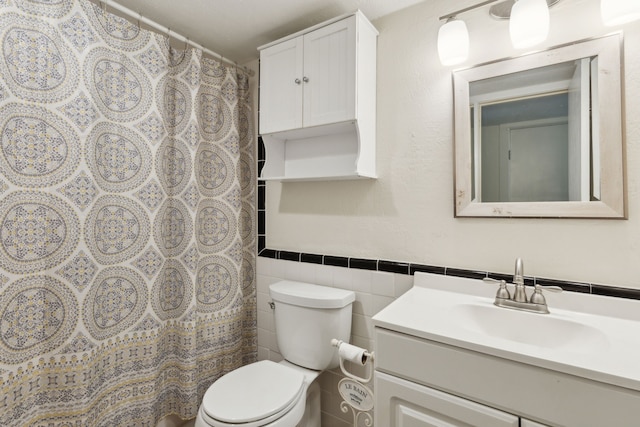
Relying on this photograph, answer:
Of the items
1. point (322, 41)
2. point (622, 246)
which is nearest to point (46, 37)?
point (322, 41)

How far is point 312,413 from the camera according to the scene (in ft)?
4.96

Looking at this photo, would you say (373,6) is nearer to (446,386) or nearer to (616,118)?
(616,118)

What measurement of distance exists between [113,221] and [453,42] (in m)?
1.61

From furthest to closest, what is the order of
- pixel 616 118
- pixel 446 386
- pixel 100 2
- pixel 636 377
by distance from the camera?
pixel 100 2 → pixel 616 118 → pixel 446 386 → pixel 636 377

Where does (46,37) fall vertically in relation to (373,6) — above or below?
below

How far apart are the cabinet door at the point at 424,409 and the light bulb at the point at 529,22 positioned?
1.17m

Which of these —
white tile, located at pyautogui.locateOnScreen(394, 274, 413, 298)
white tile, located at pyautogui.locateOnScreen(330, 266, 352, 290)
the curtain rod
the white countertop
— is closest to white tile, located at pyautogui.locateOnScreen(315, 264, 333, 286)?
white tile, located at pyautogui.locateOnScreen(330, 266, 352, 290)

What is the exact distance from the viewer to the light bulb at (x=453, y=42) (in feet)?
3.90

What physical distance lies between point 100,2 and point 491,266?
206cm

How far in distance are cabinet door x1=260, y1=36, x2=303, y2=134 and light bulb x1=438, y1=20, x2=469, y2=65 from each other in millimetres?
645

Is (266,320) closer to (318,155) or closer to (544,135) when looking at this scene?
(318,155)

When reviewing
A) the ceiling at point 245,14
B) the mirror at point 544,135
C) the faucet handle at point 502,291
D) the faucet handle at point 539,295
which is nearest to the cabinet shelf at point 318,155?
the mirror at point 544,135

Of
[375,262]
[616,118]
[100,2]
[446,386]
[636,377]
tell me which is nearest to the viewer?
[636,377]

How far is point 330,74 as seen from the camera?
1396 mm
